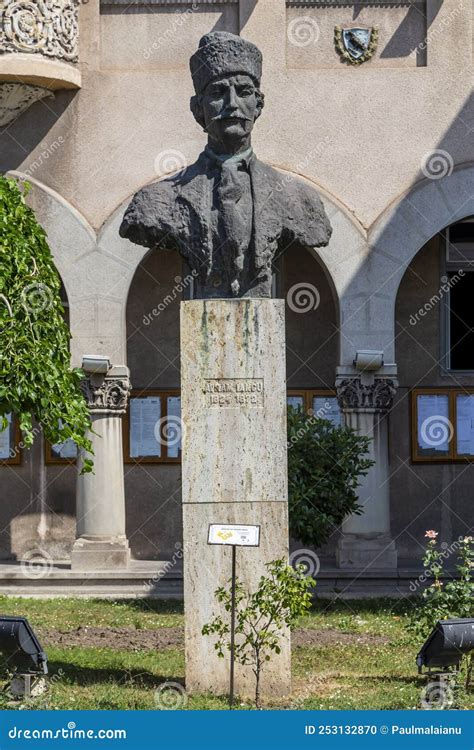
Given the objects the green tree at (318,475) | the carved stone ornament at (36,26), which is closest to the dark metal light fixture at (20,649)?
the green tree at (318,475)

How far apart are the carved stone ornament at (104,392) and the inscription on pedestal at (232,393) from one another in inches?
331

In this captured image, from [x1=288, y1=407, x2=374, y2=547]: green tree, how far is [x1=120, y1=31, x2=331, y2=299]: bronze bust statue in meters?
5.19

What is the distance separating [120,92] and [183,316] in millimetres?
9135

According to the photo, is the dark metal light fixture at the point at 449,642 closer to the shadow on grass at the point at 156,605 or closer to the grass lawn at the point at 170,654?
the grass lawn at the point at 170,654

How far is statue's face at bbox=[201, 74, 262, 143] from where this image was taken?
442 inches

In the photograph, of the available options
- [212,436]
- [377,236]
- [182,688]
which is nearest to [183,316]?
[212,436]

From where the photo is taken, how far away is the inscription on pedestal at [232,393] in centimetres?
1104

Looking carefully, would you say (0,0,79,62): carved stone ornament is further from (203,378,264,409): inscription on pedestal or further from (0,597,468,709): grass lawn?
(203,378,264,409): inscription on pedestal

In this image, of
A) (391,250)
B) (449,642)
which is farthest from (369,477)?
(449,642)

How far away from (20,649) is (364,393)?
9.34 meters

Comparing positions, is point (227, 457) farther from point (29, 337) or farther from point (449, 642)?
point (29, 337)

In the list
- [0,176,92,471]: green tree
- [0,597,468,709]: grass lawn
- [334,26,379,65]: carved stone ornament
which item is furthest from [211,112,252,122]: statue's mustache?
[334,26,379,65]: carved stone ornament

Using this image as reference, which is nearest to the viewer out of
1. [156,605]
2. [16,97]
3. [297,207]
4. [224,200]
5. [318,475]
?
[224,200]

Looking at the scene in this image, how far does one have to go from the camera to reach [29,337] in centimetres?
1382
